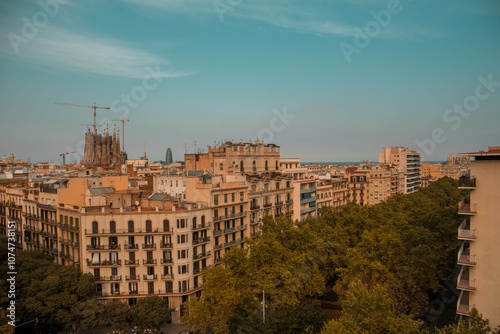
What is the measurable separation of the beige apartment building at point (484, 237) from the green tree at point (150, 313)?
3269cm

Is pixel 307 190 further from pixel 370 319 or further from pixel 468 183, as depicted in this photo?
pixel 370 319

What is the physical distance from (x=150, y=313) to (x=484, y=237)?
36.3 m

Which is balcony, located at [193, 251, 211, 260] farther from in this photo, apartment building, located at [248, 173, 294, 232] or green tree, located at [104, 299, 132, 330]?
apartment building, located at [248, 173, 294, 232]

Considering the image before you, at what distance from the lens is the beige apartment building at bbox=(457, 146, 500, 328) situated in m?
30.2

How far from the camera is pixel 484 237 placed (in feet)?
101

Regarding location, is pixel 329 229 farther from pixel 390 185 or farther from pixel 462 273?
pixel 390 185

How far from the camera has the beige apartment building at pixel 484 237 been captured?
30183 millimetres

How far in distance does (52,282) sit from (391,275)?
3781cm

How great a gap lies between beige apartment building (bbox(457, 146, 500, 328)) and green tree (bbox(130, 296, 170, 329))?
3269 centimetres

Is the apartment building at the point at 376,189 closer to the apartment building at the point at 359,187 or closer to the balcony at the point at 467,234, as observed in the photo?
the apartment building at the point at 359,187

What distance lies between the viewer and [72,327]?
165ft

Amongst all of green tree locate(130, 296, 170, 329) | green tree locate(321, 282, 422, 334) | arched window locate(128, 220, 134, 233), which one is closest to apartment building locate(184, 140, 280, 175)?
arched window locate(128, 220, 134, 233)

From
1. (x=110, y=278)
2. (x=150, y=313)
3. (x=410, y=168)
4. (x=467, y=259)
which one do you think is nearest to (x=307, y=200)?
(x=110, y=278)

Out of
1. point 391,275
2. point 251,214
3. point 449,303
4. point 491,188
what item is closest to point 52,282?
point 251,214
